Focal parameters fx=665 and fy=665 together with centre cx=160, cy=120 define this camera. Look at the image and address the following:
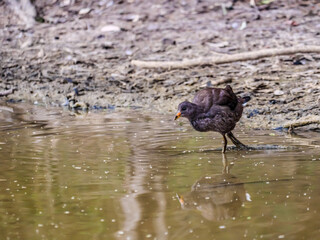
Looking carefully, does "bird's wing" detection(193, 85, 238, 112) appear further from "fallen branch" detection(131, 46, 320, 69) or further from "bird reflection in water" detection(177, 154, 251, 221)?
"fallen branch" detection(131, 46, 320, 69)

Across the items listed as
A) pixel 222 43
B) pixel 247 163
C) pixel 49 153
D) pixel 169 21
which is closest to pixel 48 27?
pixel 169 21

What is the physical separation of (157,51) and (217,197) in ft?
24.4

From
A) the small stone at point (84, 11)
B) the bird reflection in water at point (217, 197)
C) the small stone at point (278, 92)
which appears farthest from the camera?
the small stone at point (84, 11)

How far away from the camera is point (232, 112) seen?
7480 millimetres

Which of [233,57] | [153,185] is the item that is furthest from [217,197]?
[233,57]

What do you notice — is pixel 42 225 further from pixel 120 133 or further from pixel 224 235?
pixel 120 133

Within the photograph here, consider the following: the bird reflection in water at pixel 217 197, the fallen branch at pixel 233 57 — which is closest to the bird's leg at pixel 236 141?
the bird reflection in water at pixel 217 197

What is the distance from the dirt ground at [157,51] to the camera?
33.3 feet

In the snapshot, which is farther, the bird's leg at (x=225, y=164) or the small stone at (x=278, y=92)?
the small stone at (x=278, y=92)

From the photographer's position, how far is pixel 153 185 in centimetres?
566

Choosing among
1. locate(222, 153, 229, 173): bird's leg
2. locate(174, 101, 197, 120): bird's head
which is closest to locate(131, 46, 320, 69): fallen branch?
locate(174, 101, 197, 120): bird's head

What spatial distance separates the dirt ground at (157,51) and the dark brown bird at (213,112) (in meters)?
1.15

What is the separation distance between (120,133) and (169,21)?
5930 mm

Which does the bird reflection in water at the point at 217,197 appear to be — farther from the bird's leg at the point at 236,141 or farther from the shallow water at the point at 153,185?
the bird's leg at the point at 236,141
